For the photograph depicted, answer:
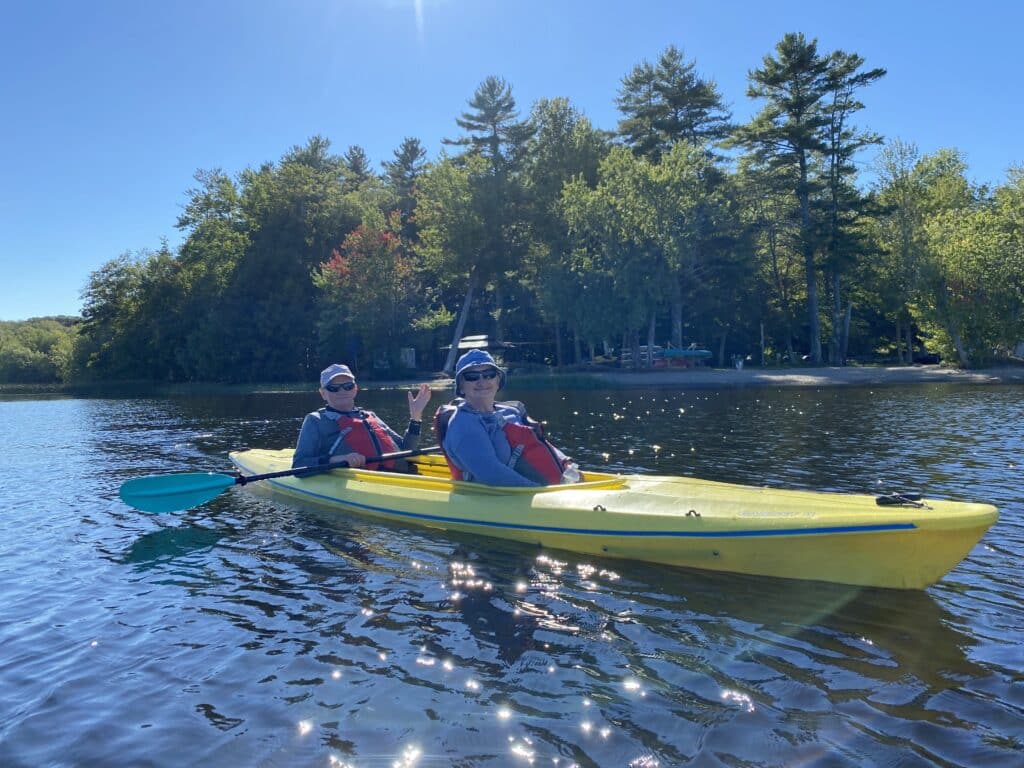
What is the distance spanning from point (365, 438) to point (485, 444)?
2.96 m

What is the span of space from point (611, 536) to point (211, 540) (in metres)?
5.16

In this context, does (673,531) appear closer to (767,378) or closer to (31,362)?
(767,378)

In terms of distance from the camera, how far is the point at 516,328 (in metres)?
52.8

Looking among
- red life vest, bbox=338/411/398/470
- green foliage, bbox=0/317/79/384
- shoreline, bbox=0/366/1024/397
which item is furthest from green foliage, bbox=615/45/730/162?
green foliage, bbox=0/317/79/384

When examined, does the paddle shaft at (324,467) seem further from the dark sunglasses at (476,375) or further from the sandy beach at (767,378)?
the sandy beach at (767,378)

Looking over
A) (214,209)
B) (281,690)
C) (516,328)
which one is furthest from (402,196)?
(281,690)

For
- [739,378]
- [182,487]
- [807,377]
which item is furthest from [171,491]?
[807,377]

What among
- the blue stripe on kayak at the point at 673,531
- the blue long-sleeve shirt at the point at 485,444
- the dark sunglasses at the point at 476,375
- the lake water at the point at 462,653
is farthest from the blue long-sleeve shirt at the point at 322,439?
the dark sunglasses at the point at 476,375

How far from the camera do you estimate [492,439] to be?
8.35m

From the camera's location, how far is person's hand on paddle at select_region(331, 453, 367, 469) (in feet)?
33.2

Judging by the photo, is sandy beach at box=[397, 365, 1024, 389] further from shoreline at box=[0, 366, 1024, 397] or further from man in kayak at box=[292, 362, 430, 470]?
man in kayak at box=[292, 362, 430, 470]

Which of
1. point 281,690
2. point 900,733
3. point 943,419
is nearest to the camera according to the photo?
point 900,733

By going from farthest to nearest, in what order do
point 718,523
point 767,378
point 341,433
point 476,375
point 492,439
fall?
1. point 767,378
2. point 341,433
3. point 492,439
4. point 476,375
5. point 718,523

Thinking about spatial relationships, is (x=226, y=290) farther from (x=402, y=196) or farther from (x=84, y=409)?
(x=84, y=409)
